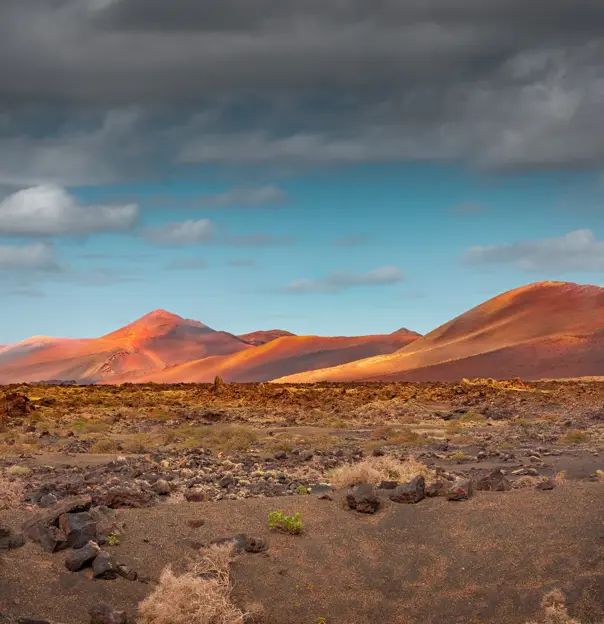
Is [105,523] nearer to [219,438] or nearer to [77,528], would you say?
[77,528]

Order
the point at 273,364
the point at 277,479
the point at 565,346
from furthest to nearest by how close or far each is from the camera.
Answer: the point at 273,364 < the point at 565,346 < the point at 277,479

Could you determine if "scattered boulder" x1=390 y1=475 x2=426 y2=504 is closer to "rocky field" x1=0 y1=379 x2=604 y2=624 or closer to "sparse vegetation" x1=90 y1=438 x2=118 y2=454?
"rocky field" x1=0 y1=379 x2=604 y2=624

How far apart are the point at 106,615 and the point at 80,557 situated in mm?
1339

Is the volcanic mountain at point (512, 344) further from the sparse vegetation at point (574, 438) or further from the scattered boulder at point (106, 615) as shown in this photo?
the scattered boulder at point (106, 615)

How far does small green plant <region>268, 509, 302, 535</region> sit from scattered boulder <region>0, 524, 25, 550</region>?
3725 mm

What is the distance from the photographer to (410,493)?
544 inches

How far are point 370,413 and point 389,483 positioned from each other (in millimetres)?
30474

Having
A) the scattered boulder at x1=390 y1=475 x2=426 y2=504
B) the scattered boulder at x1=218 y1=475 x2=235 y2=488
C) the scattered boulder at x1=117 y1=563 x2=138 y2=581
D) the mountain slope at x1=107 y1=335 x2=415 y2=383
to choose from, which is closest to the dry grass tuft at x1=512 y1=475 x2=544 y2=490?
the scattered boulder at x1=390 y1=475 x2=426 y2=504

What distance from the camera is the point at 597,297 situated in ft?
417

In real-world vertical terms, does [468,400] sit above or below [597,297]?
below

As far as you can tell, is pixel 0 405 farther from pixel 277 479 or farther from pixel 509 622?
pixel 509 622

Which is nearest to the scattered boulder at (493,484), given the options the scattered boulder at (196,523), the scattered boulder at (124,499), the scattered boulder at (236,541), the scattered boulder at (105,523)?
the scattered boulder at (236,541)

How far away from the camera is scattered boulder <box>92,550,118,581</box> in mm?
10508

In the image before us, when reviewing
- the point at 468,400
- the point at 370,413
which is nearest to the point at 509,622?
the point at 370,413
